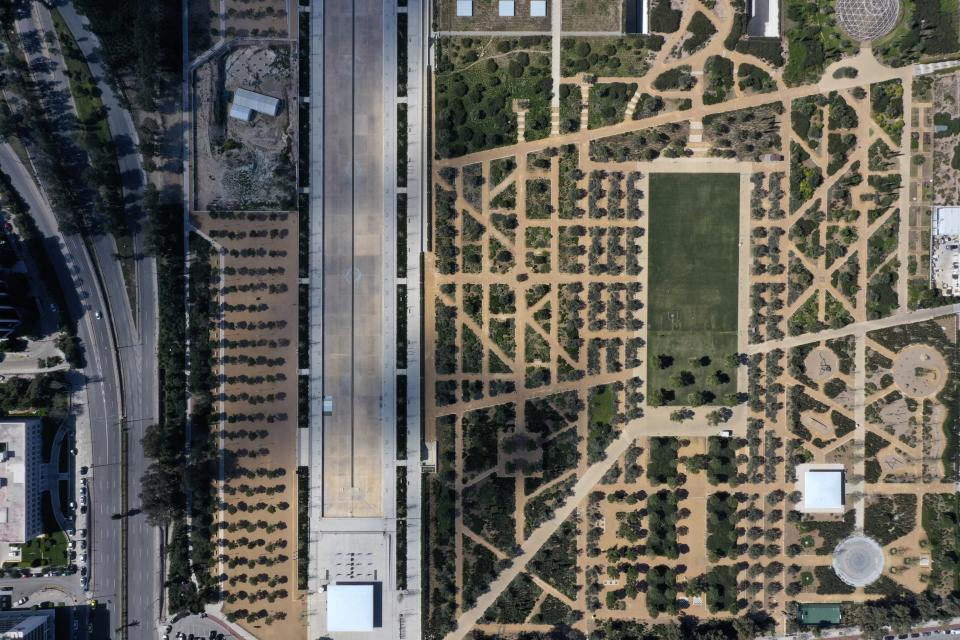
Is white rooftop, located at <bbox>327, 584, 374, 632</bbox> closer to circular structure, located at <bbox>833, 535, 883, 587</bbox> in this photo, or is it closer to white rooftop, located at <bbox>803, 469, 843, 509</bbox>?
white rooftop, located at <bbox>803, 469, 843, 509</bbox>

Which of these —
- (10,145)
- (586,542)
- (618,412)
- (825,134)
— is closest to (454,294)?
(618,412)

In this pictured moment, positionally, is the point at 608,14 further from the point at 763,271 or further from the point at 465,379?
the point at 465,379

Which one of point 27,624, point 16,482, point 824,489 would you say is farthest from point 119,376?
point 824,489

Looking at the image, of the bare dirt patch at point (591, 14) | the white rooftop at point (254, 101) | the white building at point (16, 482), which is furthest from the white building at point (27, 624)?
the bare dirt patch at point (591, 14)

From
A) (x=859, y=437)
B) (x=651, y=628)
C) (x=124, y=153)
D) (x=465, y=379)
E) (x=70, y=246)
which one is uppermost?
(x=124, y=153)

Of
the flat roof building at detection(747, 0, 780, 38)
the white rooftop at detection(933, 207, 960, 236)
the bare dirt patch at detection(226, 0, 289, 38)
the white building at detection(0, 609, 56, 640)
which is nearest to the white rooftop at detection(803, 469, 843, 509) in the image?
the white rooftop at detection(933, 207, 960, 236)

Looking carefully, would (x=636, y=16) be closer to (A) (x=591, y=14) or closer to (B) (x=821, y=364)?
(A) (x=591, y=14)
